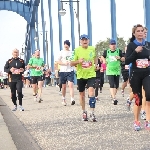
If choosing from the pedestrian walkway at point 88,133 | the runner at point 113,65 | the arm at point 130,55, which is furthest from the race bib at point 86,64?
the runner at point 113,65

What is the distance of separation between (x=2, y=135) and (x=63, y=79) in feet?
21.2

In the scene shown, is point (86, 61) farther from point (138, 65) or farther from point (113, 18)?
point (113, 18)

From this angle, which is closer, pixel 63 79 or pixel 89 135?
pixel 89 135

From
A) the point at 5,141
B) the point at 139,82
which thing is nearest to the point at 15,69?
the point at 139,82

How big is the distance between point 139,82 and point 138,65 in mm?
269

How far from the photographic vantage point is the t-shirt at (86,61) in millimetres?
8664

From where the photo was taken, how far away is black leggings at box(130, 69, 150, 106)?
7016 mm

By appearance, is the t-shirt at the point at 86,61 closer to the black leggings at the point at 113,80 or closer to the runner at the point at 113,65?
the runner at the point at 113,65

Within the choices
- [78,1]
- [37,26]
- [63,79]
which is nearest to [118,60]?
[63,79]

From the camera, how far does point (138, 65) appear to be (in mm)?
7004

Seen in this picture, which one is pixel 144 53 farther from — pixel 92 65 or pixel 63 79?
pixel 63 79

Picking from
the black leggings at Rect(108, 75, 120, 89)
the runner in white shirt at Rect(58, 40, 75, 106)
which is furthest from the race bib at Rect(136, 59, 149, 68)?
the runner in white shirt at Rect(58, 40, 75, 106)

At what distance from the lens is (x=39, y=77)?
1552 cm

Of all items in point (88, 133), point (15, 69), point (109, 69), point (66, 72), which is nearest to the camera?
point (88, 133)
